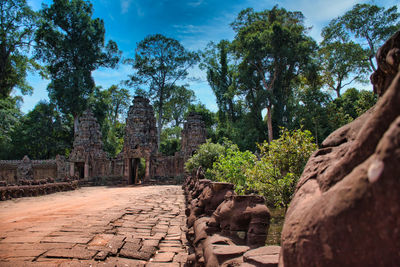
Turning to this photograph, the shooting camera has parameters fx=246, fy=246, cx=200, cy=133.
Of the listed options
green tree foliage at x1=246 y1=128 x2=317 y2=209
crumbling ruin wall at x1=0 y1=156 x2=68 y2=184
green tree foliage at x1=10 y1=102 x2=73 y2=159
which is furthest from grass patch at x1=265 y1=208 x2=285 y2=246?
green tree foliage at x1=10 y1=102 x2=73 y2=159

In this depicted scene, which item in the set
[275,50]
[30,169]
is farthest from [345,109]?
[30,169]

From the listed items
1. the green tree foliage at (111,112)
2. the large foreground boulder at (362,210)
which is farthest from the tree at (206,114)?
the large foreground boulder at (362,210)

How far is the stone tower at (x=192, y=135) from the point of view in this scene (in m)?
23.7

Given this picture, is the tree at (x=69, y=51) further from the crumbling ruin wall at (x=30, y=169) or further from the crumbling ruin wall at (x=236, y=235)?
the crumbling ruin wall at (x=236, y=235)

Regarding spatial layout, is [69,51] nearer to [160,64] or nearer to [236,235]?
[160,64]

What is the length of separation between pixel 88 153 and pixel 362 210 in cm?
2368

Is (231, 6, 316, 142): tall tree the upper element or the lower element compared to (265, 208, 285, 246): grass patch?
upper

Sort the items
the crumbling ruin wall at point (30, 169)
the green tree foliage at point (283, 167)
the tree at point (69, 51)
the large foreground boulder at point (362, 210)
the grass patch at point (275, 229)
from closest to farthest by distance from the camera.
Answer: the large foreground boulder at point (362, 210)
the grass patch at point (275, 229)
the green tree foliage at point (283, 167)
the crumbling ruin wall at point (30, 169)
the tree at point (69, 51)

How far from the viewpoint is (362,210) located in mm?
1054

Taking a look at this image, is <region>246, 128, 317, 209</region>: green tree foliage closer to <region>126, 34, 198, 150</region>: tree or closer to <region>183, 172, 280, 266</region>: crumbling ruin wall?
<region>183, 172, 280, 266</region>: crumbling ruin wall

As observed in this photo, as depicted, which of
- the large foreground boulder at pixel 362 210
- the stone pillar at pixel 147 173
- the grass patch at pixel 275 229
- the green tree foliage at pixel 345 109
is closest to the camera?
the large foreground boulder at pixel 362 210

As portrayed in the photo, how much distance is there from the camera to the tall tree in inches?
915

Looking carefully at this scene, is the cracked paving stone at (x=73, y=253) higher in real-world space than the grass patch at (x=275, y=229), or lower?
higher

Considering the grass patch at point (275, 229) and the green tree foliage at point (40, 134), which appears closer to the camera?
the grass patch at point (275, 229)
